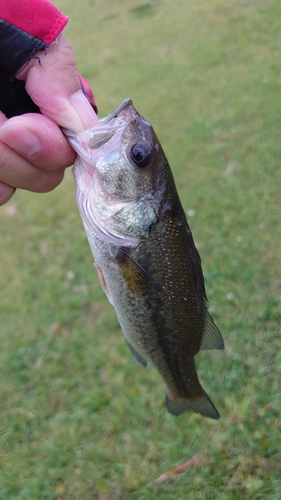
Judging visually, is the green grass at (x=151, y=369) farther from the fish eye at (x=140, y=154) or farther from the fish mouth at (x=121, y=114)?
the fish mouth at (x=121, y=114)

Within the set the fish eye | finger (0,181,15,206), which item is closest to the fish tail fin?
the fish eye

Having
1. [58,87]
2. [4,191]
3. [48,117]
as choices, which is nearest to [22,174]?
[4,191]

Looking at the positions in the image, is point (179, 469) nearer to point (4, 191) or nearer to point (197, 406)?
point (197, 406)

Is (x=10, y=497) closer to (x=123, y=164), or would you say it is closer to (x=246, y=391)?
(x=246, y=391)

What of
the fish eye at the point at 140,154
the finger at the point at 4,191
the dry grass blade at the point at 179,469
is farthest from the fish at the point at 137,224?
the dry grass blade at the point at 179,469

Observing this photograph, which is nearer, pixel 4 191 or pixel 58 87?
pixel 58 87
